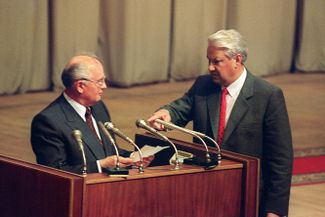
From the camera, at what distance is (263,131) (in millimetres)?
5340

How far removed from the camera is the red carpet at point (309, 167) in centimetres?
821

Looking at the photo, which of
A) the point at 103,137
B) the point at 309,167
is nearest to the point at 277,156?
the point at 103,137

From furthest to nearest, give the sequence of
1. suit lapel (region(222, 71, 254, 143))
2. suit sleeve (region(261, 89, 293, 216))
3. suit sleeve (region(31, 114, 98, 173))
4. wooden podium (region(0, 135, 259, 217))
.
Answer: suit lapel (region(222, 71, 254, 143))
suit sleeve (region(261, 89, 293, 216))
suit sleeve (region(31, 114, 98, 173))
wooden podium (region(0, 135, 259, 217))

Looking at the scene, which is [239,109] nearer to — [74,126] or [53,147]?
[74,126]

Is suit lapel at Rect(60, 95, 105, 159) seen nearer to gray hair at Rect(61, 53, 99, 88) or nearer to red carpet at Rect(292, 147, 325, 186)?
gray hair at Rect(61, 53, 99, 88)

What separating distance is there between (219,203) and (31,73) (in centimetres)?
689

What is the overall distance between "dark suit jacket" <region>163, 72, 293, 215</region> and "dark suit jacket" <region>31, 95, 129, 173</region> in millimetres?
728

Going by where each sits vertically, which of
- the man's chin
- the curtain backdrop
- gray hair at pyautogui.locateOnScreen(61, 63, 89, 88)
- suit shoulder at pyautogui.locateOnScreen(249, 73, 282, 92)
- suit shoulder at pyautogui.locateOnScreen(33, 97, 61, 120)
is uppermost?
gray hair at pyautogui.locateOnScreen(61, 63, 89, 88)

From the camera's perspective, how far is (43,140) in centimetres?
489

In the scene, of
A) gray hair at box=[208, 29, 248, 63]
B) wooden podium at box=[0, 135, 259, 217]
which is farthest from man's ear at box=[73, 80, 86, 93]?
gray hair at box=[208, 29, 248, 63]

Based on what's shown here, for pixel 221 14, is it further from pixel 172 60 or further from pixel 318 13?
pixel 318 13

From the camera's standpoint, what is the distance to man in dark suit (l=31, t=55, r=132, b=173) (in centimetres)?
487

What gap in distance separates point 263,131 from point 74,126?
1.08 metres

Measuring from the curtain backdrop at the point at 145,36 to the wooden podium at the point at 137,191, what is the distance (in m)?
6.43
